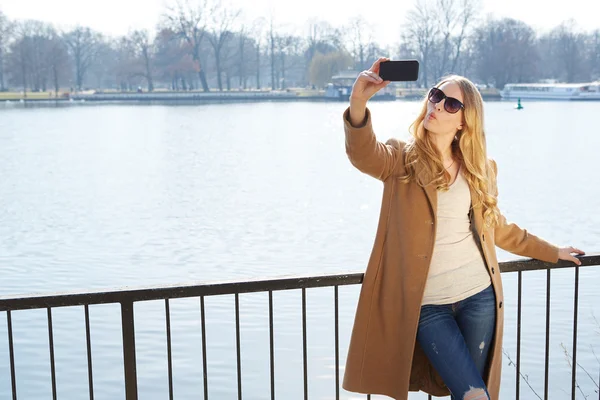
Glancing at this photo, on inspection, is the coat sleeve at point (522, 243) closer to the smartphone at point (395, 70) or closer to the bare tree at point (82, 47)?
the smartphone at point (395, 70)

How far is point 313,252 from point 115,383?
25.2 ft

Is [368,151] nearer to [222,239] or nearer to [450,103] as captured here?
[450,103]

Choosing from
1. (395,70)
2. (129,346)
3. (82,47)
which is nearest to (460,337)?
(395,70)

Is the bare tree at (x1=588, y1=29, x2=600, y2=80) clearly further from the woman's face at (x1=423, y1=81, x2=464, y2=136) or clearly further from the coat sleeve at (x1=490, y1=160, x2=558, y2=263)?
the woman's face at (x1=423, y1=81, x2=464, y2=136)

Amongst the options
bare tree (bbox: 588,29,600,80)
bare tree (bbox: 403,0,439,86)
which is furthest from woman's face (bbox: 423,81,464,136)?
bare tree (bbox: 588,29,600,80)

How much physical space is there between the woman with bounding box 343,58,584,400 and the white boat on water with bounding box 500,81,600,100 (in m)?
79.5

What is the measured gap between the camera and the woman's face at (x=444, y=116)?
112 inches

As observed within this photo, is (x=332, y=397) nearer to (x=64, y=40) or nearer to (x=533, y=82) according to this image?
(x=533, y=82)

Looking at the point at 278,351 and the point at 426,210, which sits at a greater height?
the point at 426,210

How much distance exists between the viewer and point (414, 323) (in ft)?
9.18

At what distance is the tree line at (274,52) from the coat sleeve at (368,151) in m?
78.0

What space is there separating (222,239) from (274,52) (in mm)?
83110

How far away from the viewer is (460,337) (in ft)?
9.13

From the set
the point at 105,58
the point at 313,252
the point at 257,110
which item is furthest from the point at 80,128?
the point at 105,58
